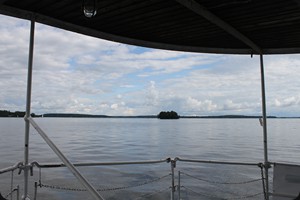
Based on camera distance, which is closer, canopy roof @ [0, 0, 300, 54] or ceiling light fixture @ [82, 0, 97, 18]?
ceiling light fixture @ [82, 0, 97, 18]

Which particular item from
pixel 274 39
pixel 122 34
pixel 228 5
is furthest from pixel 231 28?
pixel 122 34

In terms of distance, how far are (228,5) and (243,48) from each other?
1.75 meters

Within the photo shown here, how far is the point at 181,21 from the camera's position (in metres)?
3.54

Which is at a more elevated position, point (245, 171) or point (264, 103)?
point (264, 103)

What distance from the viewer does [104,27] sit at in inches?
146

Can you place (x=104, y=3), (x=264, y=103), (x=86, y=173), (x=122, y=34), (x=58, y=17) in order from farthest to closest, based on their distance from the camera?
(x=86, y=173) → (x=264, y=103) → (x=122, y=34) → (x=58, y=17) → (x=104, y=3)

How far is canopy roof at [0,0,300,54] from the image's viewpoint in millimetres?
3012

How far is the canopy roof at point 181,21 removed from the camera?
3.01 metres

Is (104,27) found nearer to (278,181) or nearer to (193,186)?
(278,181)

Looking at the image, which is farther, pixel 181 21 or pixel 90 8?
pixel 181 21

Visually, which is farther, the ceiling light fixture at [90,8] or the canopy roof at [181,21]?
the canopy roof at [181,21]

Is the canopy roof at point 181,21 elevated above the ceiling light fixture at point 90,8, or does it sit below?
above

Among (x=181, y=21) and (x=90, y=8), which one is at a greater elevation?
(x=181, y=21)

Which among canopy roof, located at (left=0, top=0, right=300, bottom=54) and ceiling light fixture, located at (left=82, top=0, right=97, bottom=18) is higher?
canopy roof, located at (left=0, top=0, right=300, bottom=54)
